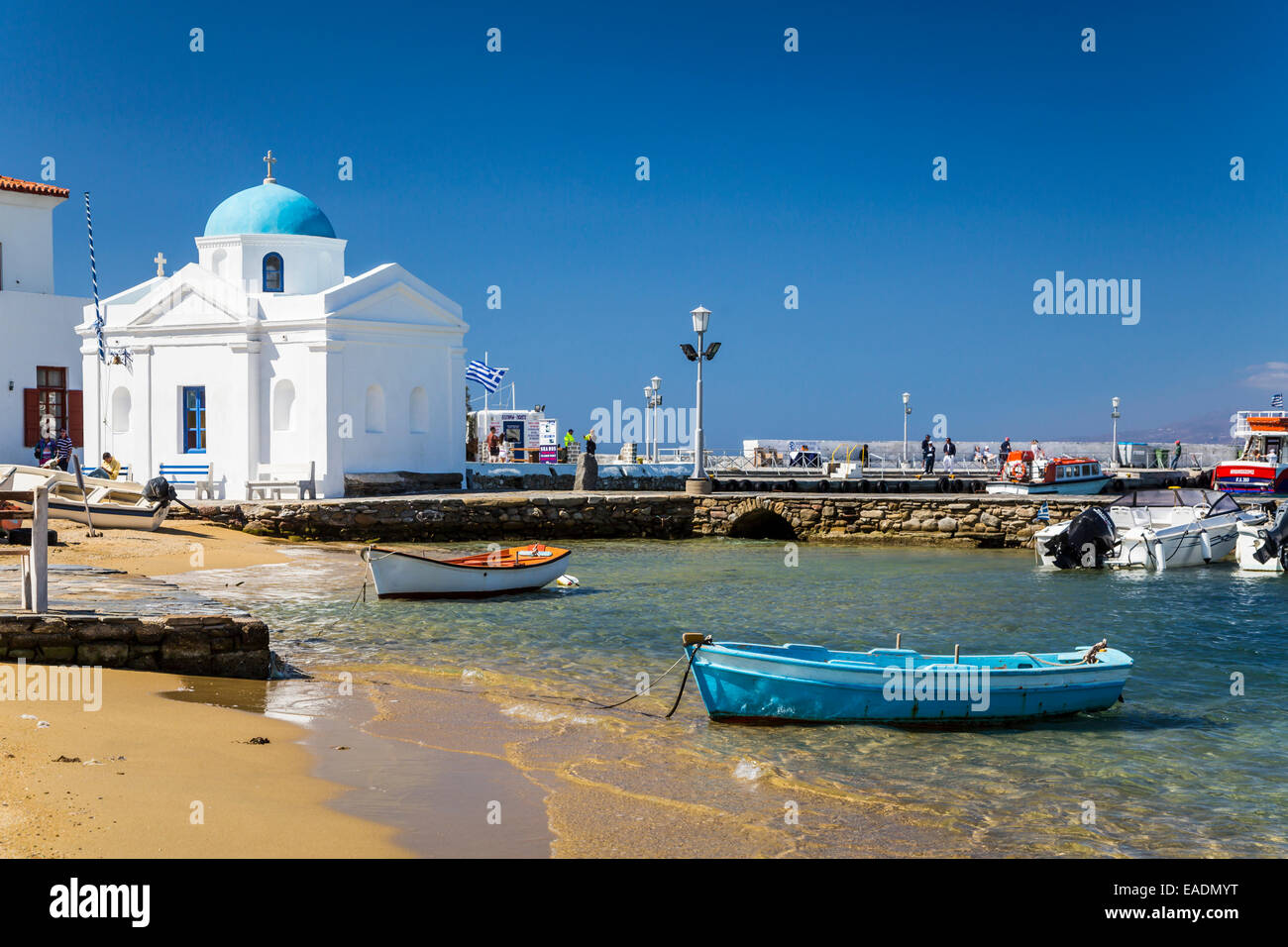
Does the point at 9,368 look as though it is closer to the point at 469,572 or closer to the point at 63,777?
the point at 469,572

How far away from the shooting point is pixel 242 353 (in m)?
29.4

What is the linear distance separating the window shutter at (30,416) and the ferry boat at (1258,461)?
4037cm

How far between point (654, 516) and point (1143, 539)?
13007 mm

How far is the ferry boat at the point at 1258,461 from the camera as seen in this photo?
1566 inches

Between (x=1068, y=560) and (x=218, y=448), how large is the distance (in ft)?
73.9

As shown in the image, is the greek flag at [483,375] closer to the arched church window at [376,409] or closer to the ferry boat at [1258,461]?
the arched church window at [376,409]

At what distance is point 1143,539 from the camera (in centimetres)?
2545

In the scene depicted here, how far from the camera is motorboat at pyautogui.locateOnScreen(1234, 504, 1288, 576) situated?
80.2 ft

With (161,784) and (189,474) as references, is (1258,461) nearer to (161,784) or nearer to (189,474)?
(189,474)

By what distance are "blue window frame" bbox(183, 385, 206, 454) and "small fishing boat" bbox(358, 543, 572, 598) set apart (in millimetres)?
13671

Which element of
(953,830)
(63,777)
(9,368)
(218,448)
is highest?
(9,368)

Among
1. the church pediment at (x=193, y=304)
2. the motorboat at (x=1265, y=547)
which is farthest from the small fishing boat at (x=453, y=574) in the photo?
the motorboat at (x=1265, y=547)
